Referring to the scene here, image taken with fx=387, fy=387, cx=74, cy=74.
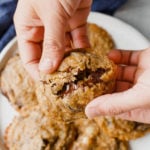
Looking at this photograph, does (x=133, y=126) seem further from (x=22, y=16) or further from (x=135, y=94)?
(x=22, y=16)

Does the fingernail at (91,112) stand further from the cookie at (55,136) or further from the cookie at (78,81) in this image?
the cookie at (55,136)

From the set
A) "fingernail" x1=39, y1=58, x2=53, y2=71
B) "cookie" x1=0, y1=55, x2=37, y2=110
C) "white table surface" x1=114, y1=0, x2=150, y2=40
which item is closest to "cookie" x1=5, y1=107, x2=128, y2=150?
"cookie" x1=0, y1=55, x2=37, y2=110

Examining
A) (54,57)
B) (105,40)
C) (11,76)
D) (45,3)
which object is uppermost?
(45,3)

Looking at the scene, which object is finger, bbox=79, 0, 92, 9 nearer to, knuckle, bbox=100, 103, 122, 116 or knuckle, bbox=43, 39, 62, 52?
knuckle, bbox=43, 39, 62, 52

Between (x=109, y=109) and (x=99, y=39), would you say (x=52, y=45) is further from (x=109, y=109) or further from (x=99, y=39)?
(x=99, y=39)

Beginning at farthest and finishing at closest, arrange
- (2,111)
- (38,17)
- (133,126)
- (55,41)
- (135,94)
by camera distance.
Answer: (2,111), (133,126), (38,17), (55,41), (135,94)

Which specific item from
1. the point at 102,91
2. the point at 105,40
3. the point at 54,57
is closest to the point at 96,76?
the point at 102,91

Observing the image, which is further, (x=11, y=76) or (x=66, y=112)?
(x=11, y=76)

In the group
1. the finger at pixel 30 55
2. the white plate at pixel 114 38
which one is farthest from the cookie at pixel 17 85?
the finger at pixel 30 55
